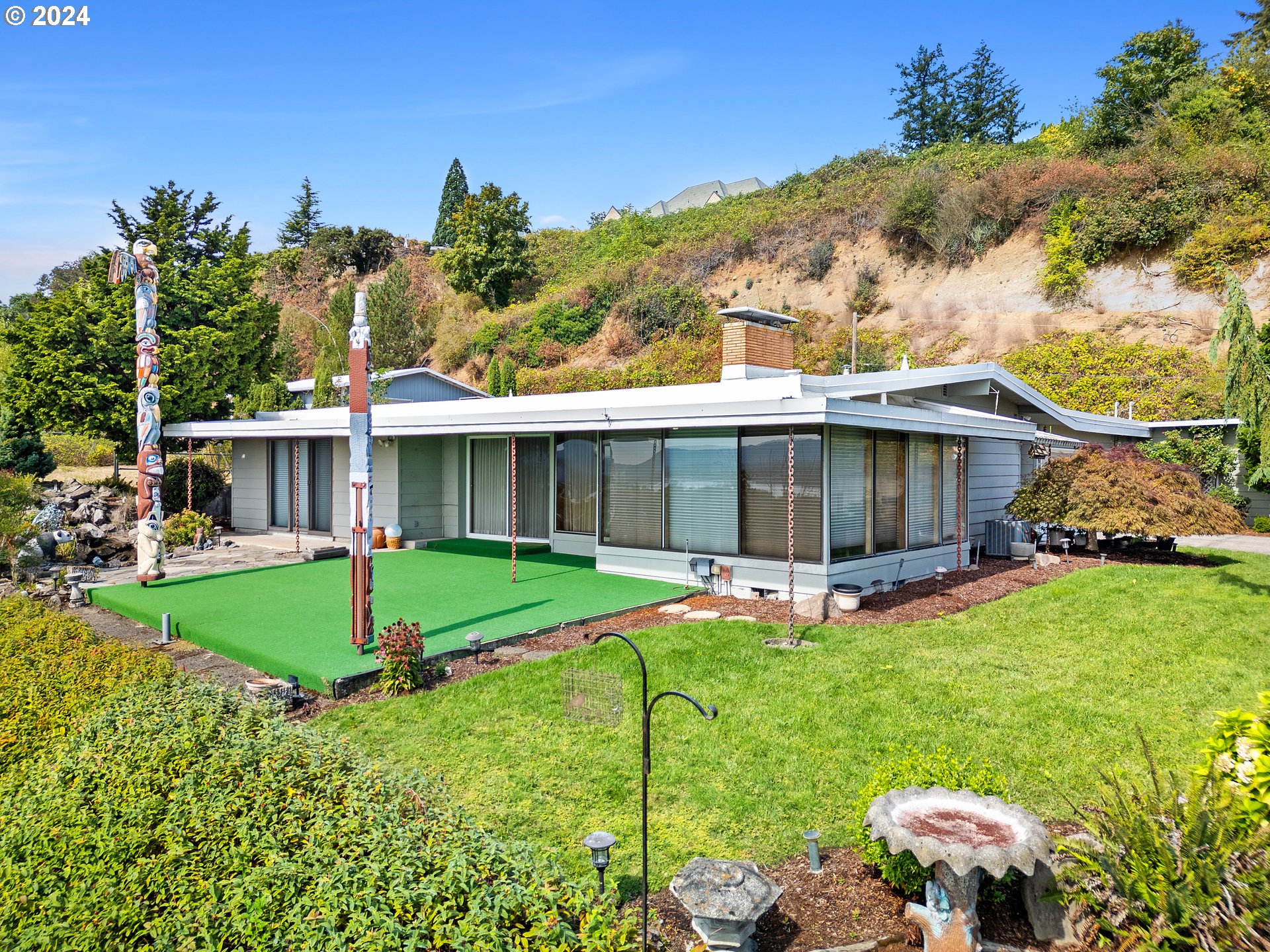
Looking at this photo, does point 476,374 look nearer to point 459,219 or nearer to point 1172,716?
point 459,219

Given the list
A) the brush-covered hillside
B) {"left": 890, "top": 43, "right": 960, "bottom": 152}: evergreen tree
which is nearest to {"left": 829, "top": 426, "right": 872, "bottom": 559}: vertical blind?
the brush-covered hillside

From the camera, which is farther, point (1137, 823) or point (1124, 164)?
point (1124, 164)

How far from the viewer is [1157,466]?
41.1 ft

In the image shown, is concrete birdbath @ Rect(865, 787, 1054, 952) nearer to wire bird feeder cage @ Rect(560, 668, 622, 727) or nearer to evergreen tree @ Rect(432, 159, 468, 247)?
wire bird feeder cage @ Rect(560, 668, 622, 727)

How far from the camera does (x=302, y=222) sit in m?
51.8

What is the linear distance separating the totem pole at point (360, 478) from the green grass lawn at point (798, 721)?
51.0 inches

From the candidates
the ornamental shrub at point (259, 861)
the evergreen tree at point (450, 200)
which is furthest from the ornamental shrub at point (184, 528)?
the evergreen tree at point (450, 200)

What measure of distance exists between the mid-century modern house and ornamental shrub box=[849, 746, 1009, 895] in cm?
508

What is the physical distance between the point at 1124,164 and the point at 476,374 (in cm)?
2751

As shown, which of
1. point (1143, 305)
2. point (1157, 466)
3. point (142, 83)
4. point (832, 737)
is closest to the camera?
point (832, 737)

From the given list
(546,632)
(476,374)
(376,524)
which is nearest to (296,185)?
(476,374)

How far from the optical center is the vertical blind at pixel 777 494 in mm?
9625

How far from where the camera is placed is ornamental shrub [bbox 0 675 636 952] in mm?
2541

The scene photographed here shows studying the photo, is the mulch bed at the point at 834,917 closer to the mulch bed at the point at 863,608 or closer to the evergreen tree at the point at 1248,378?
the mulch bed at the point at 863,608
